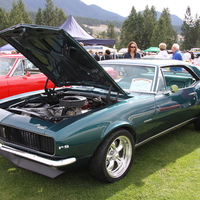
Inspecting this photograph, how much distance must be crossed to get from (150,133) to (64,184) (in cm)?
128

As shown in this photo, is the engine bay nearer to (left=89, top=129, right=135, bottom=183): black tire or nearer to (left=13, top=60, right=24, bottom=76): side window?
(left=89, top=129, right=135, bottom=183): black tire

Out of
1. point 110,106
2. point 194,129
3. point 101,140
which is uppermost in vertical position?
point 110,106

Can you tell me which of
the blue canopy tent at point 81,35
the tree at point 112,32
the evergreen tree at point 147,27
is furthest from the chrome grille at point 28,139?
the tree at point 112,32

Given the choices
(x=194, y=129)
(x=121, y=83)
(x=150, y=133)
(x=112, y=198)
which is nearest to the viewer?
(x=112, y=198)

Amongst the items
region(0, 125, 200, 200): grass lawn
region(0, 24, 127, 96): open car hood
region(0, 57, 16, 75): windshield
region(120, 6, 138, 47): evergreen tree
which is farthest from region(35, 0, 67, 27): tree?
region(0, 125, 200, 200): grass lawn

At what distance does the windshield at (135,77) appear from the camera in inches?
133

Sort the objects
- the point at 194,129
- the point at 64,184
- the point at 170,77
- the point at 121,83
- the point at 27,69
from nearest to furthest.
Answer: the point at 64,184
the point at 121,83
the point at 170,77
the point at 194,129
the point at 27,69

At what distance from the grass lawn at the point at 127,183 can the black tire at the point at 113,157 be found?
0.38 feet

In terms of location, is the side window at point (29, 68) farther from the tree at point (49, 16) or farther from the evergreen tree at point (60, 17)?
the evergreen tree at point (60, 17)

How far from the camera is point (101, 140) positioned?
2.41 metres

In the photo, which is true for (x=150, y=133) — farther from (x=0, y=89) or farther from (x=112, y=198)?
(x=0, y=89)

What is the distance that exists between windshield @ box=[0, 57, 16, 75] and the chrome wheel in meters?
3.87

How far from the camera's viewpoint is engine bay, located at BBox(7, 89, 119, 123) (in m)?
2.81

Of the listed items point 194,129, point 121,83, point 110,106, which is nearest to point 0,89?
point 121,83
